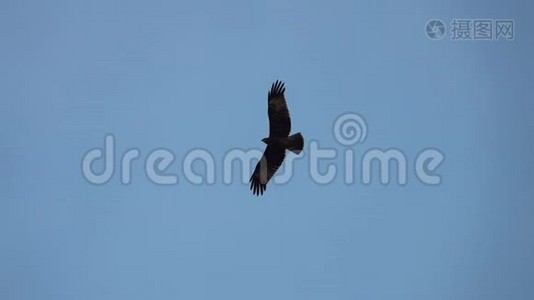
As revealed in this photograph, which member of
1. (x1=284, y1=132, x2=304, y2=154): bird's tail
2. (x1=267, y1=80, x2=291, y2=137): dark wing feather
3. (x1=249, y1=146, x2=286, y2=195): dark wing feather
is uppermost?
(x1=267, y1=80, x2=291, y2=137): dark wing feather

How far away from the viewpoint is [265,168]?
214 centimetres

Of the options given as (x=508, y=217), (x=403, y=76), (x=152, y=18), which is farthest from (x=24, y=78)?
(x=508, y=217)

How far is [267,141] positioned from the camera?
2131 mm

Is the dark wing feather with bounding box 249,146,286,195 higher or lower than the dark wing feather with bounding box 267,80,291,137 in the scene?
lower

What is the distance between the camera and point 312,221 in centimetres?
216

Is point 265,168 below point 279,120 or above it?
below

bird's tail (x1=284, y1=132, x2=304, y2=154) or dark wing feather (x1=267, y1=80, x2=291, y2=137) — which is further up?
dark wing feather (x1=267, y1=80, x2=291, y2=137)

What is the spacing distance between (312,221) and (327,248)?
8cm

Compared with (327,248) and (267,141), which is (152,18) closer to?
(267,141)

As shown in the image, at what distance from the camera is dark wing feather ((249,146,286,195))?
2135 millimetres

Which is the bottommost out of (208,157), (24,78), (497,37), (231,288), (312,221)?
(231,288)

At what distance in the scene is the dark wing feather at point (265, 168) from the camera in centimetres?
213

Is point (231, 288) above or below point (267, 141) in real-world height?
below

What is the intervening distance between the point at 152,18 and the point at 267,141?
1.47 ft
